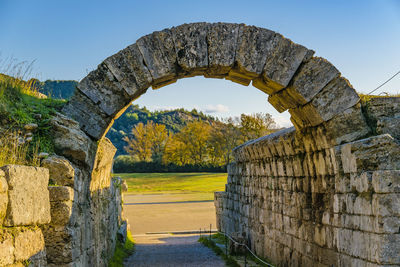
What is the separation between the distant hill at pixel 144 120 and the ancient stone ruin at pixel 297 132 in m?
87.2

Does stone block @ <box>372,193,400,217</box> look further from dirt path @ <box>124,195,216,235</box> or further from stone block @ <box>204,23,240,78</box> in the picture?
dirt path @ <box>124,195,216,235</box>

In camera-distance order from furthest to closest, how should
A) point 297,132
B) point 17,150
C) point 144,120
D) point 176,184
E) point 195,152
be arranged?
point 144,120, point 195,152, point 176,184, point 297,132, point 17,150

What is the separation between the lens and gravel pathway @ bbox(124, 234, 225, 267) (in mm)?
10655

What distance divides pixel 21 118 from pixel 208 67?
303cm

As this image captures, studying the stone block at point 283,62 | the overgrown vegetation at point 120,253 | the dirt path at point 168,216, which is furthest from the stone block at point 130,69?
the dirt path at point 168,216

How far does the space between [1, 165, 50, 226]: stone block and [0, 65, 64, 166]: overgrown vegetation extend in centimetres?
66

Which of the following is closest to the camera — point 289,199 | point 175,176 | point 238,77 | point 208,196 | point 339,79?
point 339,79

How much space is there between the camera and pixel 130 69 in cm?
681

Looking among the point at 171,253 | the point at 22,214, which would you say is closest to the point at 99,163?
the point at 22,214

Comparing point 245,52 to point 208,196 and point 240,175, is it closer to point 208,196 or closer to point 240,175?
point 240,175

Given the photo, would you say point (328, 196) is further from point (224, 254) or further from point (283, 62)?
point (224, 254)

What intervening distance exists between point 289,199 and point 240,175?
3699 mm

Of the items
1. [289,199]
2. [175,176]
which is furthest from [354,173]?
[175,176]

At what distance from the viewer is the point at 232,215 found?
1323 cm
